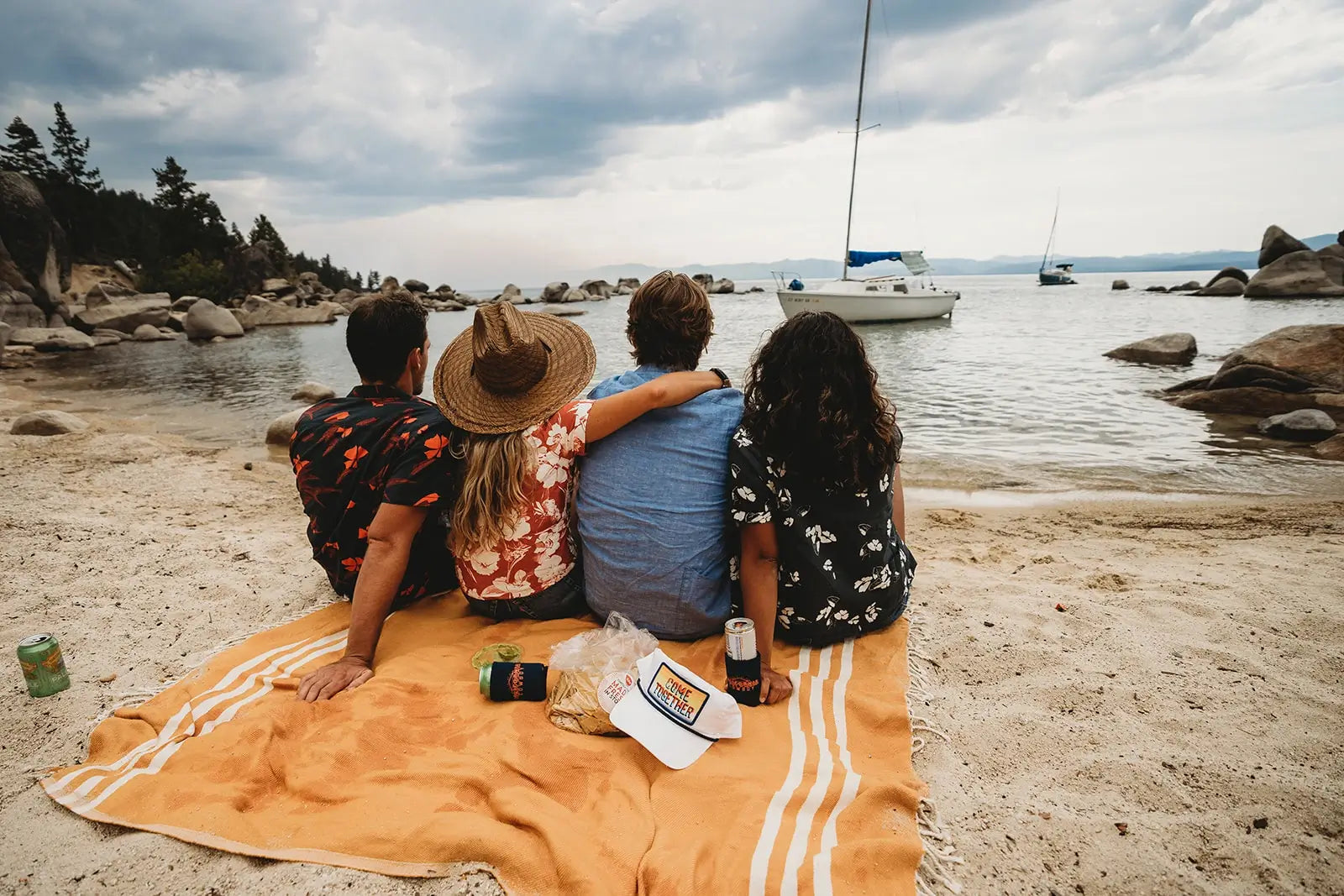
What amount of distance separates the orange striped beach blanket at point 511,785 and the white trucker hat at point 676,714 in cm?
7

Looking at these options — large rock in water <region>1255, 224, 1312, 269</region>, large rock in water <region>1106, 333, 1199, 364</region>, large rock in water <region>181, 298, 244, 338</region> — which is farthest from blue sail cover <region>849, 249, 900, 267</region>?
large rock in water <region>181, 298, 244, 338</region>

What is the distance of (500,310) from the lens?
2.79 m

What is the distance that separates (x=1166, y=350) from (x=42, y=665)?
57.5 feet

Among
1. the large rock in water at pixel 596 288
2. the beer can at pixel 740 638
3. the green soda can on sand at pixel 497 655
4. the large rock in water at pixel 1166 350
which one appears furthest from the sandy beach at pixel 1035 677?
the large rock in water at pixel 596 288

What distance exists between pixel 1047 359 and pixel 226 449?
16479 mm

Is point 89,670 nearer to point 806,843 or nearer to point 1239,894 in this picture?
point 806,843

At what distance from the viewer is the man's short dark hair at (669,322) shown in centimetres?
274

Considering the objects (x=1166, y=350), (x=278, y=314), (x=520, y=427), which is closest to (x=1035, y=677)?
(x=520, y=427)

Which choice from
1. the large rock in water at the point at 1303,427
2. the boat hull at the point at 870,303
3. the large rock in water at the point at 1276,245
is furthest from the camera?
the large rock in water at the point at 1276,245

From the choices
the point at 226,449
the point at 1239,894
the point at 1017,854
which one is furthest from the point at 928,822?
the point at 226,449

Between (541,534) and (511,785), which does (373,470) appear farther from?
(511,785)

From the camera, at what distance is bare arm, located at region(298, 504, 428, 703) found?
104 inches

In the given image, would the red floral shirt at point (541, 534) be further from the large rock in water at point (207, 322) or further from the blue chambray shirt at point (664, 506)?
the large rock in water at point (207, 322)

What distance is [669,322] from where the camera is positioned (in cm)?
274
